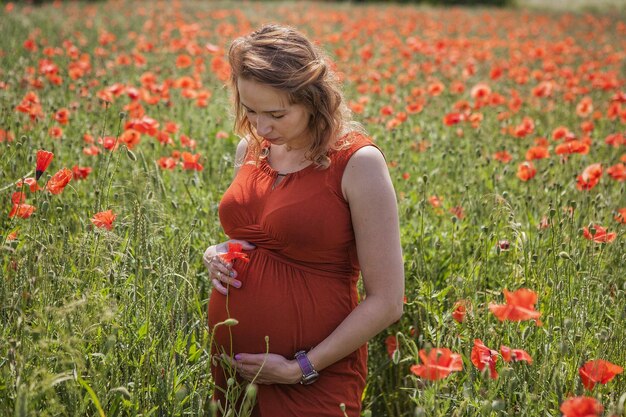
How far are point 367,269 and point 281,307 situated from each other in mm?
289

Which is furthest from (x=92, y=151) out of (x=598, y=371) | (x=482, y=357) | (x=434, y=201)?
(x=598, y=371)

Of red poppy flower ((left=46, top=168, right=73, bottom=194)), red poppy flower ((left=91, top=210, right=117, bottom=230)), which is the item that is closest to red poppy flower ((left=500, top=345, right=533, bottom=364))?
red poppy flower ((left=91, top=210, right=117, bottom=230))

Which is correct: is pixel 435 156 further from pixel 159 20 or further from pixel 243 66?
pixel 159 20

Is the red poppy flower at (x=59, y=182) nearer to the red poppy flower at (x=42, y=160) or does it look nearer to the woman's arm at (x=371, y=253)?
the red poppy flower at (x=42, y=160)

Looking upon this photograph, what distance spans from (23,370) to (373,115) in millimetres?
3707

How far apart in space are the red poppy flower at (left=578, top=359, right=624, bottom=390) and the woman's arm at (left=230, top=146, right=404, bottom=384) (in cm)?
59

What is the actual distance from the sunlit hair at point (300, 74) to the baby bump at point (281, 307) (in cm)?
36

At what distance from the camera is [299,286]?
2170 mm

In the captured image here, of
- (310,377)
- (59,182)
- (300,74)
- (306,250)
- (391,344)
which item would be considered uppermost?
(300,74)

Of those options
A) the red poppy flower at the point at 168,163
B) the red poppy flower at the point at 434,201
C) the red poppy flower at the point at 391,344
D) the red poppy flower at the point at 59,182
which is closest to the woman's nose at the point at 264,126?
the red poppy flower at the point at 59,182

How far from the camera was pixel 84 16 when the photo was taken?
1012cm

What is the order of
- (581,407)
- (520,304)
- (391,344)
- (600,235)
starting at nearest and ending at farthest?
(581,407) → (520,304) → (600,235) → (391,344)

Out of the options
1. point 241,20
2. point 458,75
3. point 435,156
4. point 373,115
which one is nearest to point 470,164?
point 435,156

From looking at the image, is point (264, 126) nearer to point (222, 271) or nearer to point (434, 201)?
point (222, 271)
